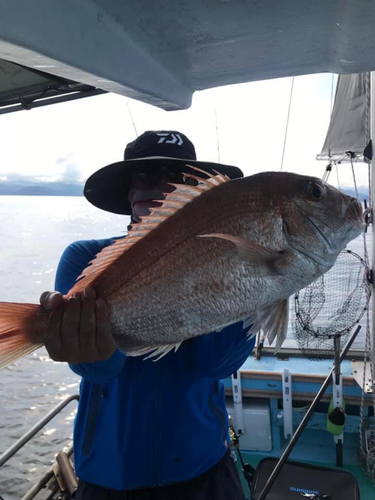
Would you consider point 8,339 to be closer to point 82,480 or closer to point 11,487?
point 82,480

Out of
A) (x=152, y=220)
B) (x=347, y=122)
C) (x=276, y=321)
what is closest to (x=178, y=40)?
(x=152, y=220)

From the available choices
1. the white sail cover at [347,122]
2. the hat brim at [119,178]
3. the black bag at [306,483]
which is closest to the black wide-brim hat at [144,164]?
the hat brim at [119,178]

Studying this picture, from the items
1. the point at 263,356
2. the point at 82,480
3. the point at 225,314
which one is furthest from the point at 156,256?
the point at 263,356

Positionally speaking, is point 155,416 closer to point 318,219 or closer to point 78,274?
point 78,274

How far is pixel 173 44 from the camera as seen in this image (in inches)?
51.0

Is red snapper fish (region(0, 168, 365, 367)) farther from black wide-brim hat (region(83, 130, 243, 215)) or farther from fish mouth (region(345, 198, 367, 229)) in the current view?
black wide-brim hat (region(83, 130, 243, 215))

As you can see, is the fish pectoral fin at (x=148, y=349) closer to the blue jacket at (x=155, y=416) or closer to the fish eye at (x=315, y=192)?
the blue jacket at (x=155, y=416)

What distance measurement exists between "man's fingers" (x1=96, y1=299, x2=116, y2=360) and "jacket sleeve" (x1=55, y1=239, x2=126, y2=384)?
148 mm

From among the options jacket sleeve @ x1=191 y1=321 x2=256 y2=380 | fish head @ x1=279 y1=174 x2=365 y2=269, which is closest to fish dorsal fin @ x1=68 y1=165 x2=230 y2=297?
fish head @ x1=279 y1=174 x2=365 y2=269

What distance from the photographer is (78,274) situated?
188 cm

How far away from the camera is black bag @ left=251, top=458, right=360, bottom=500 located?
311cm

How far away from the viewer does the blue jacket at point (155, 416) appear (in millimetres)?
1763

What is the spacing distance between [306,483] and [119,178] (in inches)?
117

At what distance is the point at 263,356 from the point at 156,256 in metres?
4.30
